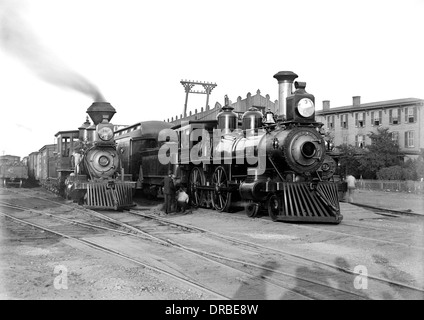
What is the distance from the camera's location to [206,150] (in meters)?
14.9

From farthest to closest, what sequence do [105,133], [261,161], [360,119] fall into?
[360,119]
[105,133]
[261,161]

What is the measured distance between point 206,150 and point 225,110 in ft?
4.90

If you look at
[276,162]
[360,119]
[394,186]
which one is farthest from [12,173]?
[360,119]

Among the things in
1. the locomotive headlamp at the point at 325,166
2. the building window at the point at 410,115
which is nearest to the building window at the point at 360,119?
the building window at the point at 410,115

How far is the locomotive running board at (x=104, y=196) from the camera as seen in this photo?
15.7 metres

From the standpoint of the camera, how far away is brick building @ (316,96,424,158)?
3284 centimetres

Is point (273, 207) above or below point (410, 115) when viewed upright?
below

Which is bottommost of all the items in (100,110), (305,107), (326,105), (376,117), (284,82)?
(305,107)

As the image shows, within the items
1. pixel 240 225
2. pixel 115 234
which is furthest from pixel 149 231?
pixel 240 225

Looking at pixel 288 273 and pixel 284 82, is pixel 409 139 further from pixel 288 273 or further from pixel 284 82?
pixel 288 273

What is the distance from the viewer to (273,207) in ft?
39.8

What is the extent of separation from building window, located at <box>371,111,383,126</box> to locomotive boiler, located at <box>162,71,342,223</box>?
2605 cm

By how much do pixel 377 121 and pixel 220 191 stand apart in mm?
28198

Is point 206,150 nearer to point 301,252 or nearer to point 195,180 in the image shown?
point 195,180
